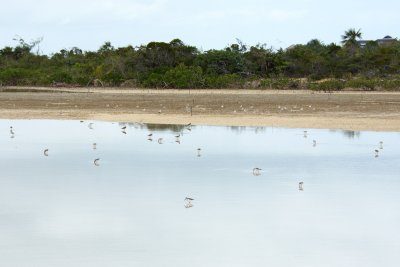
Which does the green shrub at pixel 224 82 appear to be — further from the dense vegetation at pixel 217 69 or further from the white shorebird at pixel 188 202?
the white shorebird at pixel 188 202

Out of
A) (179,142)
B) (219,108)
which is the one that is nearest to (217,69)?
(219,108)

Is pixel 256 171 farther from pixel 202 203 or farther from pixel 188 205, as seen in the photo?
pixel 188 205

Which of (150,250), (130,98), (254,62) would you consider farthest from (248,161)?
(254,62)

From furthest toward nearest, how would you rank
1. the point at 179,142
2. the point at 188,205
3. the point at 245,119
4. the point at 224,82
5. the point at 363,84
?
the point at 224,82, the point at 363,84, the point at 245,119, the point at 179,142, the point at 188,205

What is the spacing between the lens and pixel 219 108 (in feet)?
118

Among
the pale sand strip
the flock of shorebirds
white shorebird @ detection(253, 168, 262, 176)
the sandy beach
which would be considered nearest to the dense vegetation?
the sandy beach

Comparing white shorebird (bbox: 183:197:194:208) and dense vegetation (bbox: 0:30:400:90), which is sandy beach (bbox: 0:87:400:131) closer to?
dense vegetation (bbox: 0:30:400:90)

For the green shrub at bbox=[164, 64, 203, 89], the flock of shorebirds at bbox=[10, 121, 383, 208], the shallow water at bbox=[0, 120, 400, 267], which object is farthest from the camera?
the green shrub at bbox=[164, 64, 203, 89]

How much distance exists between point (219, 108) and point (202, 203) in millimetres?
21559

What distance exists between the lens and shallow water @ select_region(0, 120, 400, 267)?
35.7 feet

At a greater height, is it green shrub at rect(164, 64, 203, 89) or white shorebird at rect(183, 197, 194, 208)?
green shrub at rect(164, 64, 203, 89)

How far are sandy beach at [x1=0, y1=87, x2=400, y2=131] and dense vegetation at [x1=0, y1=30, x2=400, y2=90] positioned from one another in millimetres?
4200

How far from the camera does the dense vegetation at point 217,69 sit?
5294cm

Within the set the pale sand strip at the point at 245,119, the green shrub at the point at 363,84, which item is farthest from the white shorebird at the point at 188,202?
the green shrub at the point at 363,84
